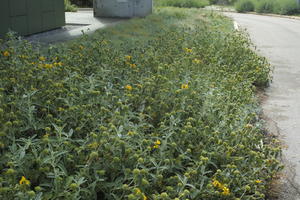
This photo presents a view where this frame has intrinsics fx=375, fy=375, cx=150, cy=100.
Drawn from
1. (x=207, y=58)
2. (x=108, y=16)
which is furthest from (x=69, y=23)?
(x=207, y=58)

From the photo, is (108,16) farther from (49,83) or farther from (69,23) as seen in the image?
(49,83)

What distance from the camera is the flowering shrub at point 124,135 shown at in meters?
2.62

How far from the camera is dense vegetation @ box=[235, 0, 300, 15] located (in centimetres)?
2795

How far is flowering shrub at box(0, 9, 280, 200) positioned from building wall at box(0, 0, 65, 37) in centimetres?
346

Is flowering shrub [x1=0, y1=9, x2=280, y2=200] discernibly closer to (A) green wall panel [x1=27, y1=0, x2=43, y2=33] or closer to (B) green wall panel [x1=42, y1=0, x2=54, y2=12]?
(A) green wall panel [x1=27, y1=0, x2=43, y2=33]

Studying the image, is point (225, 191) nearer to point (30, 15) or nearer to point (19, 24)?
point (19, 24)

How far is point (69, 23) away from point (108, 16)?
7.97ft

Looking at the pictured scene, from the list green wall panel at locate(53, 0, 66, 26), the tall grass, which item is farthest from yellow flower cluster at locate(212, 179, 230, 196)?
the tall grass

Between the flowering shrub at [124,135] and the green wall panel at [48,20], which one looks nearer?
the flowering shrub at [124,135]

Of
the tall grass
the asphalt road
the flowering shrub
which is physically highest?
the tall grass

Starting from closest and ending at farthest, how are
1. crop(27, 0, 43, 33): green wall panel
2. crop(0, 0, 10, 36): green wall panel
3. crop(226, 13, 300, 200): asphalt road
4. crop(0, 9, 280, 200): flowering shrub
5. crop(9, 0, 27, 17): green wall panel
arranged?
1. crop(0, 9, 280, 200): flowering shrub
2. crop(226, 13, 300, 200): asphalt road
3. crop(0, 0, 10, 36): green wall panel
4. crop(9, 0, 27, 17): green wall panel
5. crop(27, 0, 43, 33): green wall panel

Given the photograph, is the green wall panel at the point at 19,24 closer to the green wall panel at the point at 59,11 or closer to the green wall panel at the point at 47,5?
the green wall panel at the point at 47,5

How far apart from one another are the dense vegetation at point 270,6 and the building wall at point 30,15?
21.5 metres

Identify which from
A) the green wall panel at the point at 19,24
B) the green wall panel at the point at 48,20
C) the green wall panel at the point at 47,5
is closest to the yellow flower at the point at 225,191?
the green wall panel at the point at 19,24
